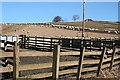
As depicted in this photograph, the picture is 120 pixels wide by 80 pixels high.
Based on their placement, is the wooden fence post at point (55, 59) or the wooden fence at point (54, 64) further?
the wooden fence post at point (55, 59)

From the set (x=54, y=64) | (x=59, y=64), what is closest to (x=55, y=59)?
(x=54, y=64)

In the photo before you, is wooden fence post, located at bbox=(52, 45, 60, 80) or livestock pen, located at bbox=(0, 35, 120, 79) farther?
wooden fence post, located at bbox=(52, 45, 60, 80)

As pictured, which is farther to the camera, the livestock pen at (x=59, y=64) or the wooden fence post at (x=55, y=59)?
the wooden fence post at (x=55, y=59)

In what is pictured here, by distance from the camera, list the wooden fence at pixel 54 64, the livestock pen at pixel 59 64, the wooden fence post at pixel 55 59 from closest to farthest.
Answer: the wooden fence at pixel 54 64 → the livestock pen at pixel 59 64 → the wooden fence post at pixel 55 59

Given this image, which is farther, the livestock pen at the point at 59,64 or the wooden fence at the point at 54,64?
the livestock pen at the point at 59,64


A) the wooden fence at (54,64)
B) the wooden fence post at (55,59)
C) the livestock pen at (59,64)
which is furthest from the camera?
the wooden fence post at (55,59)

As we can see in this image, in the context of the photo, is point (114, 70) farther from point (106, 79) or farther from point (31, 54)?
point (31, 54)

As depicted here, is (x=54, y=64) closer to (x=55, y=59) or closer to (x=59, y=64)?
(x=55, y=59)

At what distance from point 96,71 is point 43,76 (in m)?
3.11

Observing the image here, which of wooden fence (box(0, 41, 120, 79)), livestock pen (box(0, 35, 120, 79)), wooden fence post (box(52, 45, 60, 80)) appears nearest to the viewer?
wooden fence (box(0, 41, 120, 79))

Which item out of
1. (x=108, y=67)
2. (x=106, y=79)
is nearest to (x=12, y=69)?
(x=106, y=79)

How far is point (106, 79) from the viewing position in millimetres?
10453

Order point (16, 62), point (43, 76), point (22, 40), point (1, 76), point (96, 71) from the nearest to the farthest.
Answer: point (16, 62), point (43, 76), point (1, 76), point (96, 71), point (22, 40)

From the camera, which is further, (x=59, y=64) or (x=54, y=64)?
(x=59, y=64)
